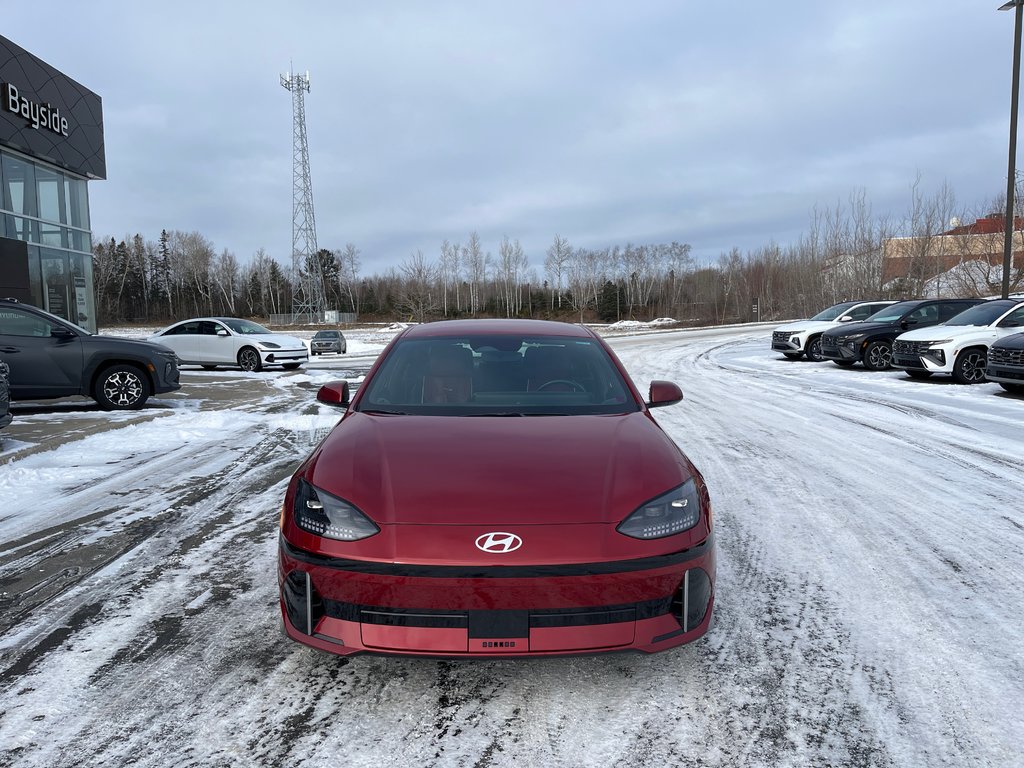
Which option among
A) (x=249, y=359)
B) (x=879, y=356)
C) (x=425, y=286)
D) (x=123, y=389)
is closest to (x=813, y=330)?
Answer: (x=879, y=356)

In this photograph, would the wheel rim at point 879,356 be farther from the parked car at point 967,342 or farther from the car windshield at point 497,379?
the car windshield at point 497,379

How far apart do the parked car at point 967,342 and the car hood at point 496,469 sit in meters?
12.2

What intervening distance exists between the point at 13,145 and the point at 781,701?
21.4 metres

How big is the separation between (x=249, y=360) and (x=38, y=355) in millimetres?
9648

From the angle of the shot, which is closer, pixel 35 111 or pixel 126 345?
pixel 126 345

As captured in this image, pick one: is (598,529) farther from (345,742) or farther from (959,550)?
(959,550)

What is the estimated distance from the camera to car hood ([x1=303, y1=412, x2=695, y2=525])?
246 centimetres

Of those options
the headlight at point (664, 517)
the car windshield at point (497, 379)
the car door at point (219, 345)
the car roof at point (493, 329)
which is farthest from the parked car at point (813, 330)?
the headlight at point (664, 517)

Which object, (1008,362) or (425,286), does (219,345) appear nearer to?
(1008,362)

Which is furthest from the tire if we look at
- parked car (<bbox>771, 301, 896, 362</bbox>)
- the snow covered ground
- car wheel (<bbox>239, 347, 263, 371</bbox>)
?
car wheel (<bbox>239, 347, 263, 371</bbox>)

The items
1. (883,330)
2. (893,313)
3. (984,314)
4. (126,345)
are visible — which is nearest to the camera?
(126,345)

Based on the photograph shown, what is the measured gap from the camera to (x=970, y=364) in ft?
41.4

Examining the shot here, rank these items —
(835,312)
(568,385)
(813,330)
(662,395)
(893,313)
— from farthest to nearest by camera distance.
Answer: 1. (835,312)
2. (813,330)
3. (893,313)
4. (662,395)
5. (568,385)

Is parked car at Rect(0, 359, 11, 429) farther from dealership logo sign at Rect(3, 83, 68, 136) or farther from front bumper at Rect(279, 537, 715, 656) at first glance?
dealership logo sign at Rect(3, 83, 68, 136)
